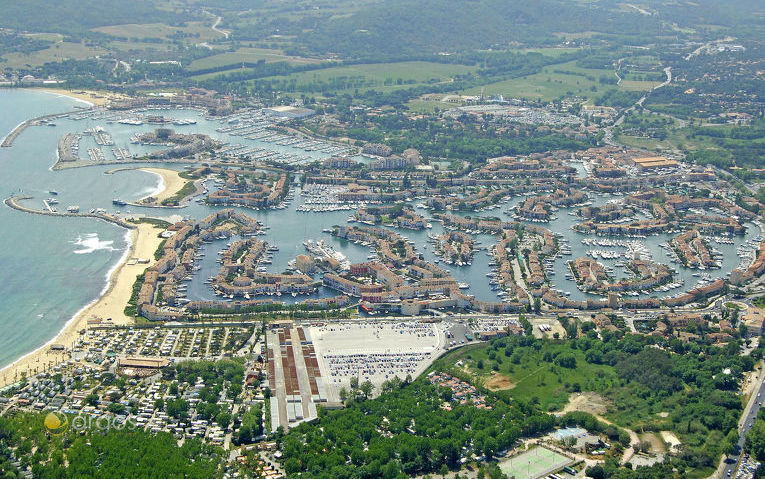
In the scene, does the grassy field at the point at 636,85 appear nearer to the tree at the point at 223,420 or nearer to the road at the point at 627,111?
the road at the point at 627,111

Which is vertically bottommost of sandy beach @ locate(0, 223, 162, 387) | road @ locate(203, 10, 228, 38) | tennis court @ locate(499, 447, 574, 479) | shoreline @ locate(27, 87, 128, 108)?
tennis court @ locate(499, 447, 574, 479)

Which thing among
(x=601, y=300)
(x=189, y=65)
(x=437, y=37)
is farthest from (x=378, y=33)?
(x=601, y=300)

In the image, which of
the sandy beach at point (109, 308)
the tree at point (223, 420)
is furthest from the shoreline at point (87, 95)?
the tree at point (223, 420)

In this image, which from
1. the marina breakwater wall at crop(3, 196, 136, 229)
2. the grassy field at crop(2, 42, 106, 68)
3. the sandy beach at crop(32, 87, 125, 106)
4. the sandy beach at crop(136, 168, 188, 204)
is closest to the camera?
the marina breakwater wall at crop(3, 196, 136, 229)

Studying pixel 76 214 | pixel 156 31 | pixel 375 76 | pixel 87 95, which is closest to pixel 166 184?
pixel 76 214

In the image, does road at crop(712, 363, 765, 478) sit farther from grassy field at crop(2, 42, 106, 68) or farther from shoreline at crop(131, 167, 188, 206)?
grassy field at crop(2, 42, 106, 68)

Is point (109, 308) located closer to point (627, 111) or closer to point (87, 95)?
point (87, 95)

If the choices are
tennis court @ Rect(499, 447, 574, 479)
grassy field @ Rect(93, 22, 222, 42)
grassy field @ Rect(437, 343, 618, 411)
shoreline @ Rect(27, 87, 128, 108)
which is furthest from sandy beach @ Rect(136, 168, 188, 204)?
grassy field @ Rect(93, 22, 222, 42)
